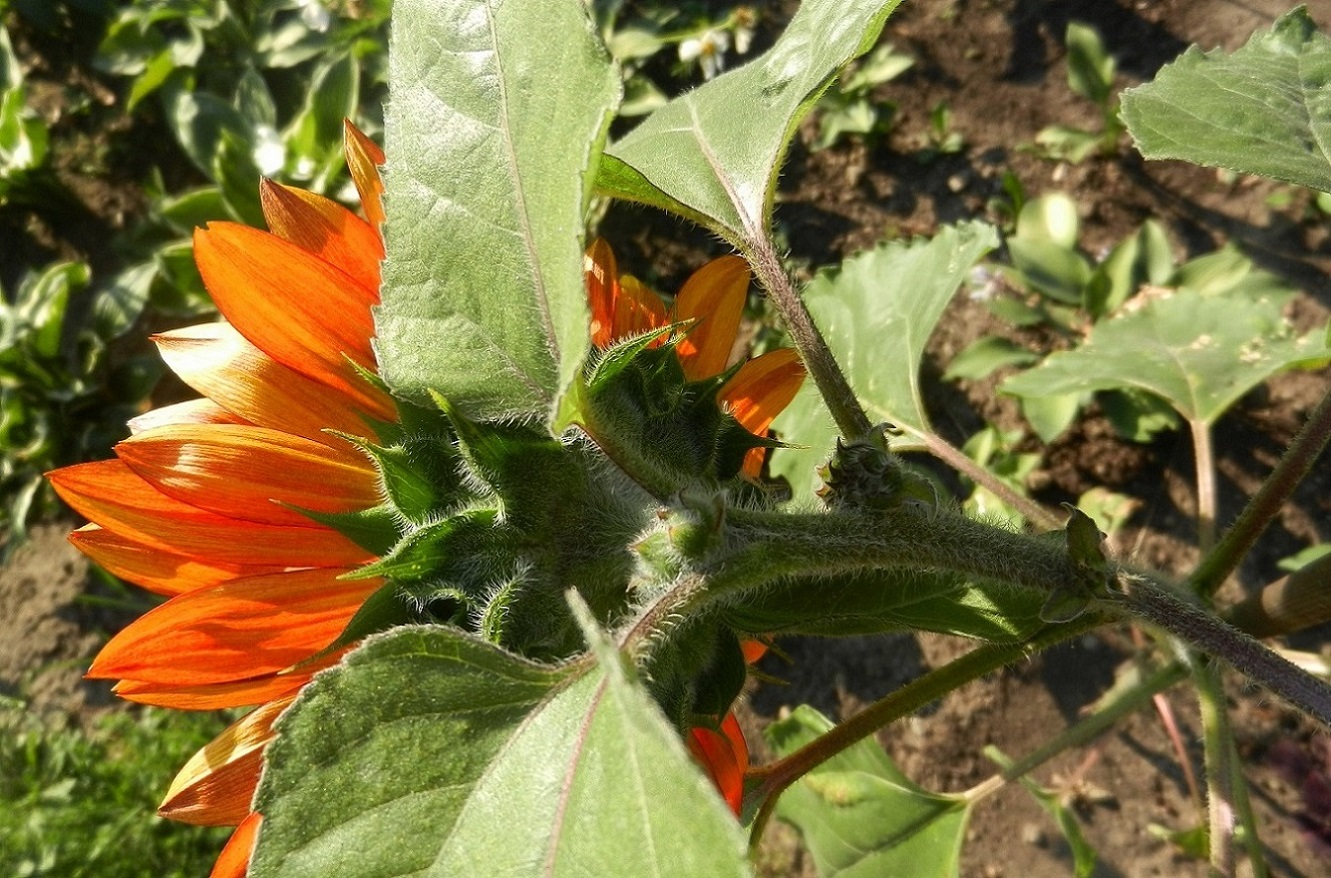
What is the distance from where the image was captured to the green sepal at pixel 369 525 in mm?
689

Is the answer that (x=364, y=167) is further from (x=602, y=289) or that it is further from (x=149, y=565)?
(x=149, y=565)

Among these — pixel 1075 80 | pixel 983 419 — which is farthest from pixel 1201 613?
pixel 1075 80

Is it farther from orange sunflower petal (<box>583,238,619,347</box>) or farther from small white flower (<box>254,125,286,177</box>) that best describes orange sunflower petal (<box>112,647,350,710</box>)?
small white flower (<box>254,125,286,177</box>)

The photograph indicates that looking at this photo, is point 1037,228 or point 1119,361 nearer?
point 1119,361

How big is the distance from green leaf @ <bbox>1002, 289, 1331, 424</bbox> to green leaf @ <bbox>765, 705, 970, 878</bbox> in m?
0.64

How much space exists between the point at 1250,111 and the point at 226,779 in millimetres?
1071

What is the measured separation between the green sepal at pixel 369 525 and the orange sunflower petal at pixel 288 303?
0.38ft

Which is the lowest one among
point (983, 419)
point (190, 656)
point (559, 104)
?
point (983, 419)

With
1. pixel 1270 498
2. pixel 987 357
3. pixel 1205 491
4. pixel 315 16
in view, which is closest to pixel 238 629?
pixel 1270 498

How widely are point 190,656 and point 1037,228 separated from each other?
2.08 meters

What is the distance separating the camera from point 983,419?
92.8 inches

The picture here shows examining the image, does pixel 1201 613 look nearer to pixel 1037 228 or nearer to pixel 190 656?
pixel 190 656

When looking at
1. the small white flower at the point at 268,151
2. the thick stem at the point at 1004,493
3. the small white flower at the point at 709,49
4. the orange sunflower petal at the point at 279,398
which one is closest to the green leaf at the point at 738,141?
the orange sunflower petal at the point at 279,398

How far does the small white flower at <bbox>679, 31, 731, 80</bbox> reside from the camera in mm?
2787
